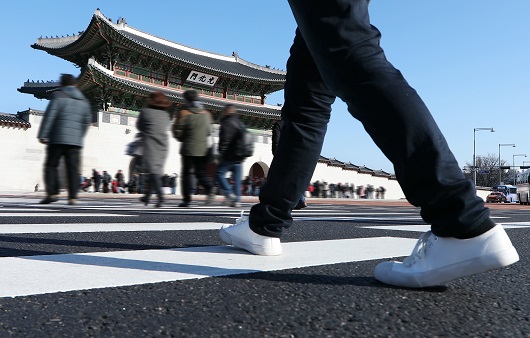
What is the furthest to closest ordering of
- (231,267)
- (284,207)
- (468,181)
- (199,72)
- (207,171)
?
(199,72), (207,171), (284,207), (231,267), (468,181)

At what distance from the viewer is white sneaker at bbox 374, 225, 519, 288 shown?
1.30m

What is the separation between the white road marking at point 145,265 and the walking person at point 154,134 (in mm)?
4907

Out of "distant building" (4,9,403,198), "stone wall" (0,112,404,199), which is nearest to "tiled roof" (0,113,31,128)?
"distant building" (4,9,403,198)

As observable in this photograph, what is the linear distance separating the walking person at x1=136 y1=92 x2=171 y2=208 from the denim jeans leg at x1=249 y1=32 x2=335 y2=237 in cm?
527

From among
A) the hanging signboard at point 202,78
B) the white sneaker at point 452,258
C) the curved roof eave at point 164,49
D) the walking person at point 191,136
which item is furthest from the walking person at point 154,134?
the hanging signboard at point 202,78

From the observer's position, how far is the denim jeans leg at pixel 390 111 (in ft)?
4.25

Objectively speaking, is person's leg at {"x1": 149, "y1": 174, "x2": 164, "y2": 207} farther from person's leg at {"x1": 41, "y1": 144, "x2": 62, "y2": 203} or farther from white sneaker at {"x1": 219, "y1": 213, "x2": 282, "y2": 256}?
white sneaker at {"x1": 219, "y1": 213, "x2": 282, "y2": 256}

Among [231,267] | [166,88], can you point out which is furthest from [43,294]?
[166,88]

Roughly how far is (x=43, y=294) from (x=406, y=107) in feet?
3.40

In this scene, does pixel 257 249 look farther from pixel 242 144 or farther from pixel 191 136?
pixel 242 144

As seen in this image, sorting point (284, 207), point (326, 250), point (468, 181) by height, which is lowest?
point (326, 250)

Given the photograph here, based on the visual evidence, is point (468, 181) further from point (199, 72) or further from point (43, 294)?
point (199, 72)

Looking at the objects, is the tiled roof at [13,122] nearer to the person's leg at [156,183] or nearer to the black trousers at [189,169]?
the black trousers at [189,169]

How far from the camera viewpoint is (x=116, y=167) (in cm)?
2808
